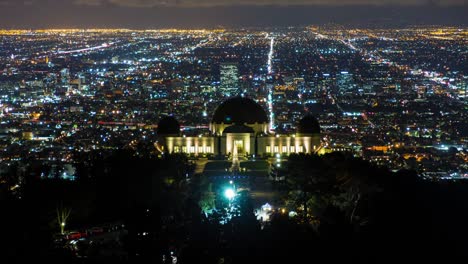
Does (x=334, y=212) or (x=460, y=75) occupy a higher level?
(x=460, y=75)

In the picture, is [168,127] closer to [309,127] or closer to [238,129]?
[238,129]

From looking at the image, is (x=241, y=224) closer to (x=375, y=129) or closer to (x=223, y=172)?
(x=223, y=172)

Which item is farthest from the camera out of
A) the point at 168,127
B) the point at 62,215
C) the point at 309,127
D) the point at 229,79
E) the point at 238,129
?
the point at 229,79

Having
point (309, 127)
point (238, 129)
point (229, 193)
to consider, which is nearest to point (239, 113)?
point (238, 129)

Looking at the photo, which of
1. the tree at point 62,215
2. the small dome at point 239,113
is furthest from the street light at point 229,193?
the small dome at point 239,113

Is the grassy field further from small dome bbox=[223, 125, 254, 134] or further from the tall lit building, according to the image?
the tall lit building

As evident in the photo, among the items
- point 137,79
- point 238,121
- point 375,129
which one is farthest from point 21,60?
point 238,121
